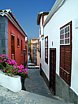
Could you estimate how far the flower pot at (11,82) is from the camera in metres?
6.33

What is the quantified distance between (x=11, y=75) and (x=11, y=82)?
39 centimetres

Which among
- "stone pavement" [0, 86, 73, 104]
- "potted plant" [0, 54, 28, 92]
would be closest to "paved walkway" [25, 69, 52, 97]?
"potted plant" [0, 54, 28, 92]

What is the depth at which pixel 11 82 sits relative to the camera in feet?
20.9

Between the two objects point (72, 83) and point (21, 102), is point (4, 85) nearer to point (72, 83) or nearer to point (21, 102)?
point (21, 102)

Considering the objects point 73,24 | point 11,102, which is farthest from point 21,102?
point 73,24

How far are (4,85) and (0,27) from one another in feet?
14.9

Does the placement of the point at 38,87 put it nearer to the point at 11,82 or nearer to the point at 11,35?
the point at 11,35

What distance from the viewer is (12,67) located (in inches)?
277

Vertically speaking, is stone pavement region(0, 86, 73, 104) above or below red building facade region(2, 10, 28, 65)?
below

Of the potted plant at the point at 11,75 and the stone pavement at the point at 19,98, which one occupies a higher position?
the potted plant at the point at 11,75

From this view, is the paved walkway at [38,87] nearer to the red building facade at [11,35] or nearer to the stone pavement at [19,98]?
the red building facade at [11,35]

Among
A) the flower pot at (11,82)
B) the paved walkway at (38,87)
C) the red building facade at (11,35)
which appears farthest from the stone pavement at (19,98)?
the red building facade at (11,35)

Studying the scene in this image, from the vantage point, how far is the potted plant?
6.37 meters

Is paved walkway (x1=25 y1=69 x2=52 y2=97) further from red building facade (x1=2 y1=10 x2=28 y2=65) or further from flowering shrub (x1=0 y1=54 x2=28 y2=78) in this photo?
flowering shrub (x1=0 y1=54 x2=28 y2=78)
